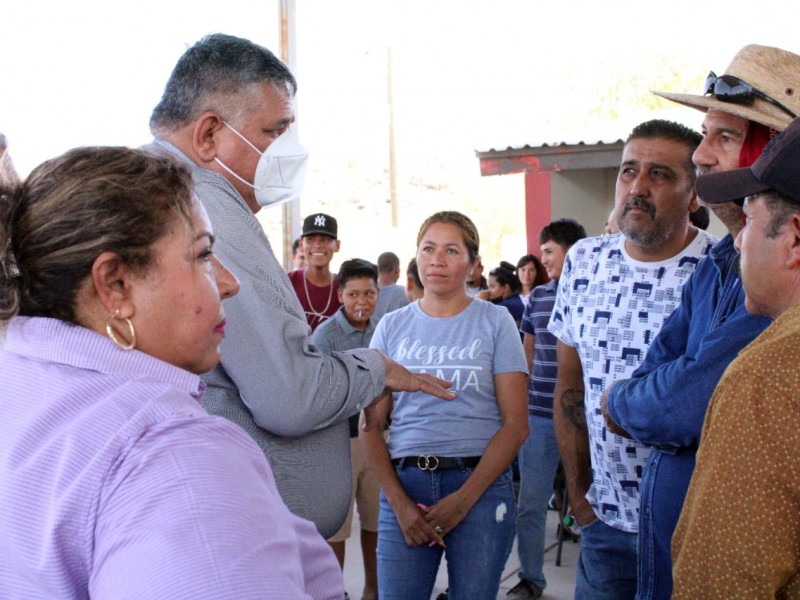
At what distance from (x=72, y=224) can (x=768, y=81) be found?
1835 mm

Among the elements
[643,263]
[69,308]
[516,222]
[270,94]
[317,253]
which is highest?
[270,94]

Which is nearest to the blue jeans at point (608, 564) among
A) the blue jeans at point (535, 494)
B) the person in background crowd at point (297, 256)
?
the blue jeans at point (535, 494)

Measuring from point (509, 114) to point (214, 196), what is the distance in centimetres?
4998

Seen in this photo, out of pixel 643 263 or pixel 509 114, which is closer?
pixel 643 263

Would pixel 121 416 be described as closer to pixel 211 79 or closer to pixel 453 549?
pixel 211 79

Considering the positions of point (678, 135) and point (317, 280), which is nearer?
point (678, 135)

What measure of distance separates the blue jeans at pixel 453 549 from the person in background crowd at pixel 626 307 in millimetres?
331

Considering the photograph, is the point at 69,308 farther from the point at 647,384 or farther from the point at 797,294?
the point at 647,384

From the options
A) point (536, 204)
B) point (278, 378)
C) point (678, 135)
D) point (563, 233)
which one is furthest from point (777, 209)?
point (536, 204)

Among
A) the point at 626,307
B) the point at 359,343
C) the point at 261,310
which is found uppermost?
the point at 261,310

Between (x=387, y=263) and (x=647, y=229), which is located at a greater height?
(x=647, y=229)

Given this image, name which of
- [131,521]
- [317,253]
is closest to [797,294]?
[131,521]

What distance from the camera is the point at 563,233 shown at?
6238 mm

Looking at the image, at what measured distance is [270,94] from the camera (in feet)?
7.25
